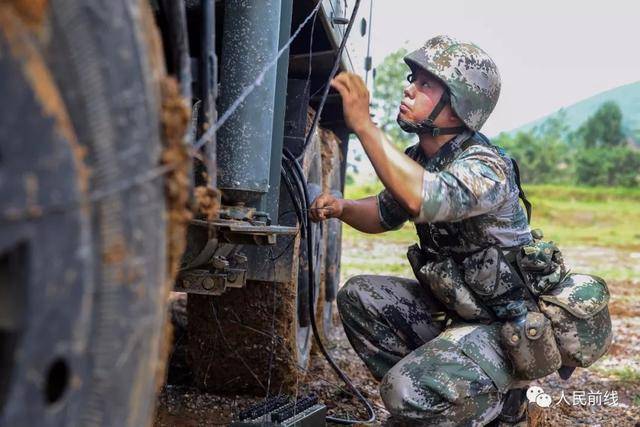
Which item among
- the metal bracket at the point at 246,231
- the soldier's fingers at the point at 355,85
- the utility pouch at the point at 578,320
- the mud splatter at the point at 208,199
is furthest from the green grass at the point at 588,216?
the mud splatter at the point at 208,199

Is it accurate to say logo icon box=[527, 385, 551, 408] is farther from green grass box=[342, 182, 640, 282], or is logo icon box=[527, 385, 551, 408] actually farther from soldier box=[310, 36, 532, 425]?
green grass box=[342, 182, 640, 282]

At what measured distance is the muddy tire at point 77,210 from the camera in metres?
1.01

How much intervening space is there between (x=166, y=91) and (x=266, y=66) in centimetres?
111

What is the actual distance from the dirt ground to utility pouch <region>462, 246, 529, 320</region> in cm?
47

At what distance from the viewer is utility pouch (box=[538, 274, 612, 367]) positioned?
310 centimetres

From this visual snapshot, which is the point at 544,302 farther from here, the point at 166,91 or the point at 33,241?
the point at 33,241

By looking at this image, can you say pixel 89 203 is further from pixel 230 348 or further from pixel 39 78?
pixel 230 348

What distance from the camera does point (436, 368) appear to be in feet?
9.59

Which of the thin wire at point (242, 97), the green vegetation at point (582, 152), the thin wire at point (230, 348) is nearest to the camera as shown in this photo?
the thin wire at point (242, 97)

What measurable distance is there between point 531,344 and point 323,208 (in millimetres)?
906

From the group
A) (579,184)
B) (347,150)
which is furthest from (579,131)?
(347,150)

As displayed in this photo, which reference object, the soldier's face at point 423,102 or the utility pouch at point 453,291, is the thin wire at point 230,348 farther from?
the soldier's face at point 423,102

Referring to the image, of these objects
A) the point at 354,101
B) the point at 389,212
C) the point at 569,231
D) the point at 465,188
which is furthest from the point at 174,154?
the point at 569,231

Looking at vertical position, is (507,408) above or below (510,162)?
below
